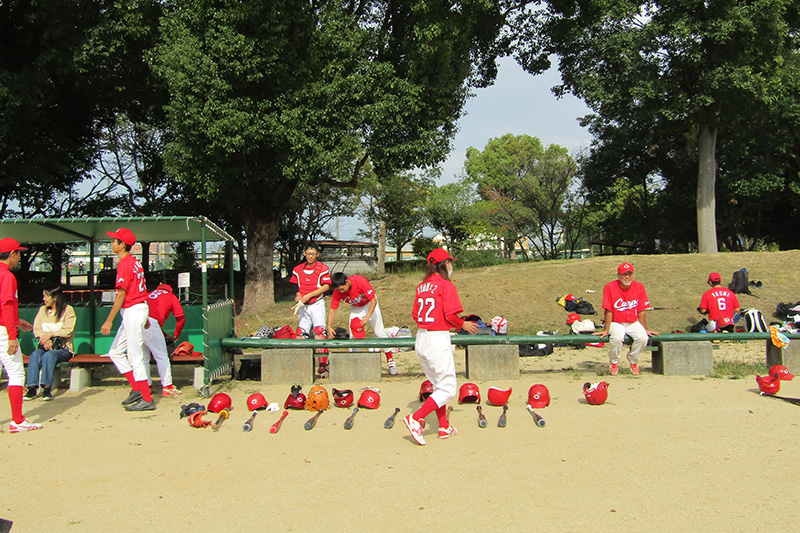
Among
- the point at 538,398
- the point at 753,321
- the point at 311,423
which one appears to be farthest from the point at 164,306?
the point at 753,321

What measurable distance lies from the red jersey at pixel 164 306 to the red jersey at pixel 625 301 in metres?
6.16

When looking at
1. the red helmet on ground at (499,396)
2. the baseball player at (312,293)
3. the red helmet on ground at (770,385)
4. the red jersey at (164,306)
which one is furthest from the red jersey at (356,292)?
the red helmet on ground at (770,385)

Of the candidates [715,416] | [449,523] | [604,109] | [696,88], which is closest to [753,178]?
[696,88]

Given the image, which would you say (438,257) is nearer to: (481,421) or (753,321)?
(481,421)

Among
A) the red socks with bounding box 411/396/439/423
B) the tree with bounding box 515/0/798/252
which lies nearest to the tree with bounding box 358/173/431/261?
the tree with bounding box 515/0/798/252

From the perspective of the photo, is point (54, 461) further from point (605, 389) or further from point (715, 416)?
point (715, 416)

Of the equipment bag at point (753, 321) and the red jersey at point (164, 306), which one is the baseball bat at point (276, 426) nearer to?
the red jersey at point (164, 306)

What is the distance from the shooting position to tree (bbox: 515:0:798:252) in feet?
60.1

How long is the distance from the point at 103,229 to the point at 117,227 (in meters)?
0.21

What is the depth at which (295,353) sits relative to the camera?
8617mm

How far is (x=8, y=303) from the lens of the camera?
20.1 ft

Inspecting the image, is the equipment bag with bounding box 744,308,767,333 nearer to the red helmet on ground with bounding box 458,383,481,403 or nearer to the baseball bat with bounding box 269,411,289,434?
the red helmet on ground with bounding box 458,383,481,403

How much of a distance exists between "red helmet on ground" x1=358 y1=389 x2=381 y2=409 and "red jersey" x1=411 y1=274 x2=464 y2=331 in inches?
62.3

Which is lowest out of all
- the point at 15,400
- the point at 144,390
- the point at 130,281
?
the point at 144,390
